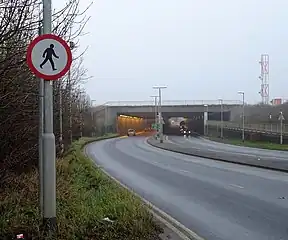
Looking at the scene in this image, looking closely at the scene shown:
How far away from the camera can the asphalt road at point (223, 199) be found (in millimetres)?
9445

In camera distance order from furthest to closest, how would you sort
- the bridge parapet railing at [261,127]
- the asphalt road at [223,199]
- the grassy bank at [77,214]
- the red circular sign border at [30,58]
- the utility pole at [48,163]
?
1. the bridge parapet railing at [261,127]
2. the asphalt road at [223,199]
3. the grassy bank at [77,214]
4. the utility pole at [48,163]
5. the red circular sign border at [30,58]

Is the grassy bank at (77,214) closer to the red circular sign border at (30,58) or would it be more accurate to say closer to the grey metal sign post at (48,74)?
the grey metal sign post at (48,74)

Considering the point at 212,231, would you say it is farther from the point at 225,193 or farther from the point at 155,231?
the point at 225,193

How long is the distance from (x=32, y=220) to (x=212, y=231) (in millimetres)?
3398

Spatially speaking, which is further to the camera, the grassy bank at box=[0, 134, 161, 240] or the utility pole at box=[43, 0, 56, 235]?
the grassy bank at box=[0, 134, 161, 240]

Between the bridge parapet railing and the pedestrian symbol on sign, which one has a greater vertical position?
the pedestrian symbol on sign

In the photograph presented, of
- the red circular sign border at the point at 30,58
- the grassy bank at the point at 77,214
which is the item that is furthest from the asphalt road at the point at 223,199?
the red circular sign border at the point at 30,58

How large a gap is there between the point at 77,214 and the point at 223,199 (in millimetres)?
6484

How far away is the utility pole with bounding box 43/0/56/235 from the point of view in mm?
6758

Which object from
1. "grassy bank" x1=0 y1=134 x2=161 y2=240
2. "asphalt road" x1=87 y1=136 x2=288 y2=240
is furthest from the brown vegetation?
"asphalt road" x1=87 y1=136 x2=288 y2=240

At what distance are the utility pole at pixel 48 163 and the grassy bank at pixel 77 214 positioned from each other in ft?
0.72

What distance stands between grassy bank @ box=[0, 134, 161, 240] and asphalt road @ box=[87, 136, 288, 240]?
1395mm

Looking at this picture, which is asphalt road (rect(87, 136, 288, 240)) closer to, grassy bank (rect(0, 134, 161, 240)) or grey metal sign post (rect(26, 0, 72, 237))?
grassy bank (rect(0, 134, 161, 240))

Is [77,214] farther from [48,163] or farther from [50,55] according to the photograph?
[50,55]
